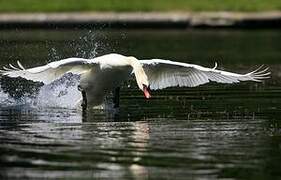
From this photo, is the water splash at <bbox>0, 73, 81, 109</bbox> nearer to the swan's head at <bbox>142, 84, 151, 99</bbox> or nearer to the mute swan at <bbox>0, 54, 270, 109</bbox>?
the mute swan at <bbox>0, 54, 270, 109</bbox>

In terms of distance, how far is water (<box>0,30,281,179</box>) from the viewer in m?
12.3

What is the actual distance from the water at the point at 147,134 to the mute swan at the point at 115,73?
438 mm

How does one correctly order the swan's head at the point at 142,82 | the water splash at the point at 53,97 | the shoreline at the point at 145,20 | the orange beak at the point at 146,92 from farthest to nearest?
1. the shoreline at the point at 145,20
2. the water splash at the point at 53,97
3. the swan's head at the point at 142,82
4. the orange beak at the point at 146,92

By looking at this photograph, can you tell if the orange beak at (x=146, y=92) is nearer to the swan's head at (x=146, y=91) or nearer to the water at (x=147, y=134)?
the swan's head at (x=146, y=91)

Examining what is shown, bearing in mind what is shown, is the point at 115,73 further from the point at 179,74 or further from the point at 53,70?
the point at 179,74

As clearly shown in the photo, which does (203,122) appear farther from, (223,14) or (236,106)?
(223,14)

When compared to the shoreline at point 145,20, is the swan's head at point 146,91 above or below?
below

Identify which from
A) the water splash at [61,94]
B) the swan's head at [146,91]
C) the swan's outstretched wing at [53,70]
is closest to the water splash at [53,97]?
the water splash at [61,94]

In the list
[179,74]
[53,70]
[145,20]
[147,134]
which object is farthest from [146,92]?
[145,20]

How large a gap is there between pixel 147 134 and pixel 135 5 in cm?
4479

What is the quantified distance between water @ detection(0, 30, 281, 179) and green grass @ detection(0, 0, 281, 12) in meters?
30.8

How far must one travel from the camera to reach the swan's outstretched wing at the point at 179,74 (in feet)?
62.4

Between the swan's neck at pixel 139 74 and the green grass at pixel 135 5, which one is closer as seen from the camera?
the swan's neck at pixel 139 74

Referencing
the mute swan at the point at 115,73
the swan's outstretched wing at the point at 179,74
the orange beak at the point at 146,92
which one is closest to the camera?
the orange beak at the point at 146,92
